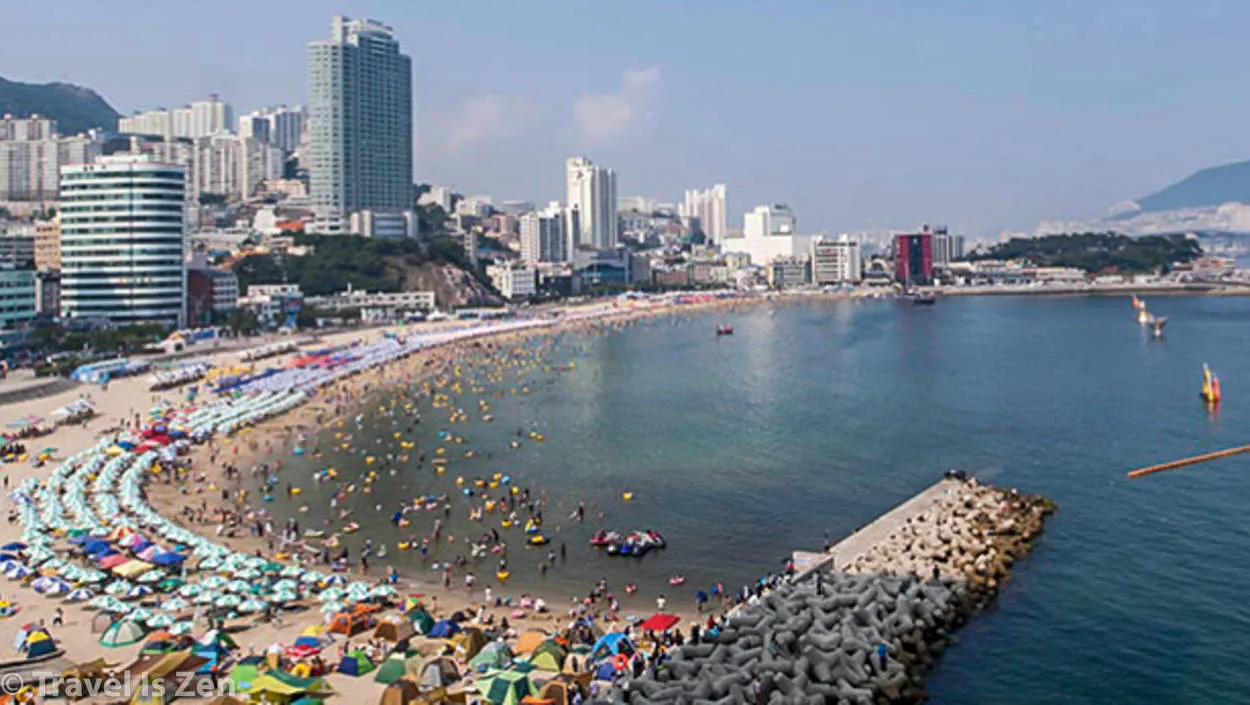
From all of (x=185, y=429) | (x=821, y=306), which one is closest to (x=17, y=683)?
(x=185, y=429)

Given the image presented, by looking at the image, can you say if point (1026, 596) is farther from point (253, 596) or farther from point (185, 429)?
point (185, 429)

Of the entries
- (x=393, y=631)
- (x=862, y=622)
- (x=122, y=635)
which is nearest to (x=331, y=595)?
(x=393, y=631)

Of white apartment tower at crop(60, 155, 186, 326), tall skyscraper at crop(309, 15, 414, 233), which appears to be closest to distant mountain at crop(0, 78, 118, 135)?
tall skyscraper at crop(309, 15, 414, 233)

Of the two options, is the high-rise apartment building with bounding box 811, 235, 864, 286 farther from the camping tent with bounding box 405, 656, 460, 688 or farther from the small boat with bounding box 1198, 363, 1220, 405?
the camping tent with bounding box 405, 656, 460, 688

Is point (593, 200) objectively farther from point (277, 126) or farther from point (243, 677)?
point (243, 677)

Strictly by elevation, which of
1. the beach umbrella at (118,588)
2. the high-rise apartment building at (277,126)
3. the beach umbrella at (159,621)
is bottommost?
the beach umbrella at (159,621)

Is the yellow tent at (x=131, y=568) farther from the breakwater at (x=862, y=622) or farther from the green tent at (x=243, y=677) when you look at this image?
the breakwater at (x=862, y=622)

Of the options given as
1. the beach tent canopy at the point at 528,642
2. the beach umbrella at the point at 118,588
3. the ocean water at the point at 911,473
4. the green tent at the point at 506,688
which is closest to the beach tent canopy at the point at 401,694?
the green tent at the point at 506,688
